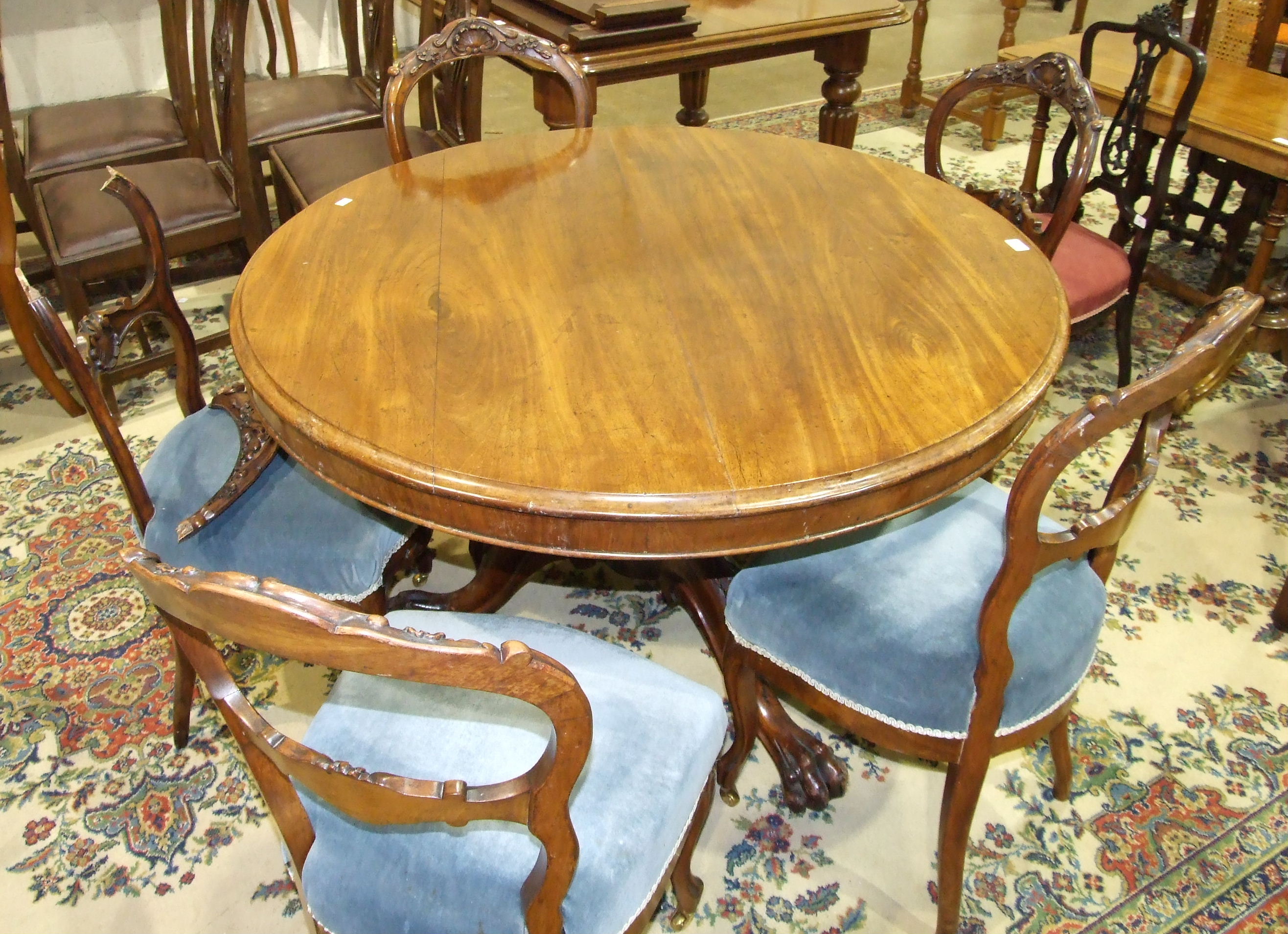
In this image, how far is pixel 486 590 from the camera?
1.82 meters

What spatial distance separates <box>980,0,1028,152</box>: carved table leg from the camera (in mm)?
3660

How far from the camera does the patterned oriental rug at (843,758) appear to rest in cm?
145

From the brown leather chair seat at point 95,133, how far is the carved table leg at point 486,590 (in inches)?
67.1

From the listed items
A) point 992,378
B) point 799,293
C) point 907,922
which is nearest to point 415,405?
point 799,293

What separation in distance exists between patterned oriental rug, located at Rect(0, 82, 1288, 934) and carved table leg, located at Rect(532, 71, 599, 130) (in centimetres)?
114

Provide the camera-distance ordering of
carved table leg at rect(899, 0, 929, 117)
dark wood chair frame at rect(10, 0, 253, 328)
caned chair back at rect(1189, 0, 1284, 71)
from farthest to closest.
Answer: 1. carved table leg at rect(899, 0, 929, 117)
2. caned chair back at rect(1189, 0, 1284, 71)
3. dark wood chair frame at rect(10, 0, 253, 328)

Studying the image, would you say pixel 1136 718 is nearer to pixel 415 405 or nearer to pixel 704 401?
pixel 704 401

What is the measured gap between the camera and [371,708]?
43.1 inches

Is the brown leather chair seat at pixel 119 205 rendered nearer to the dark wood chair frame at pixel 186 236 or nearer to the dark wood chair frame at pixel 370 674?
the dark wood chair frame at pixel 186 236

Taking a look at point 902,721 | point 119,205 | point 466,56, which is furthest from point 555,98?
point 902,721

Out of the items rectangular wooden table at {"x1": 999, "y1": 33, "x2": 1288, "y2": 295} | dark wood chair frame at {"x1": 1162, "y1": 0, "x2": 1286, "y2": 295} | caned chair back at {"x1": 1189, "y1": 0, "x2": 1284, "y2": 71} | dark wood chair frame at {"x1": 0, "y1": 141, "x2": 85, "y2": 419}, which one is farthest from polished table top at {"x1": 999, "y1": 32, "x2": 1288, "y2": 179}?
dark wood chair frame at {"x1": 0, "y1": 141, "x2": 85, "y2": 419}

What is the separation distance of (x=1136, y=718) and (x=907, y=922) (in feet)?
2.04

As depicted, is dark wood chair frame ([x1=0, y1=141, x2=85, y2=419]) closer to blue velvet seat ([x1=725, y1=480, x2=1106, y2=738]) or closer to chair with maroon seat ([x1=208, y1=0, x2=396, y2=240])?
chair with maroon seat ([x1=208, y1=0, x2=396, y2=240])

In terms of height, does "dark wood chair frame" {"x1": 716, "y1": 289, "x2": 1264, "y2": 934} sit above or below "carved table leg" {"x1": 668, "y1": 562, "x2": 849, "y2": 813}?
above
